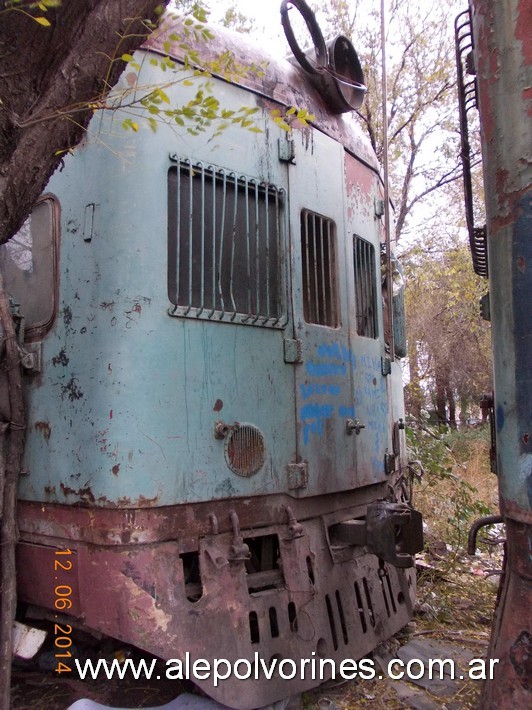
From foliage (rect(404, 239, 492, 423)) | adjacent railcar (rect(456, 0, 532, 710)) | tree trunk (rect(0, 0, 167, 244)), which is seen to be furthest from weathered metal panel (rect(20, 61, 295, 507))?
foliage (rect(404, 239, 492, 423))

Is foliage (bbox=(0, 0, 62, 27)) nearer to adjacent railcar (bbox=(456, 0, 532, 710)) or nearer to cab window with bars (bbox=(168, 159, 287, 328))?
cab window with bars (bbox=(168, 159, 287, 328))

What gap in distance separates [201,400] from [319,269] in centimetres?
128

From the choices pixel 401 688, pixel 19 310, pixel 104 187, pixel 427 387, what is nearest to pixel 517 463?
pixel 401 688

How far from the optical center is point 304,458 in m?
3.35

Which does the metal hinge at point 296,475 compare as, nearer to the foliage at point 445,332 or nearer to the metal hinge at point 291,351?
the metal hinge at point 291,351

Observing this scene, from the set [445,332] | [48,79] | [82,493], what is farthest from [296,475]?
[445,332]

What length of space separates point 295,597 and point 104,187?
2323mm

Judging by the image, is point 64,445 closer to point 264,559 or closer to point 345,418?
point 264,559

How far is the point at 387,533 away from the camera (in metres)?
3.35

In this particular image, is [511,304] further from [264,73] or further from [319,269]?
[264,73]

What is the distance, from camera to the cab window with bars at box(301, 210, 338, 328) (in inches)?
142

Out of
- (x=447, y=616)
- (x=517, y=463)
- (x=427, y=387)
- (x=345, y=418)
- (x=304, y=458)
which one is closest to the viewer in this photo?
(x=517, y=463)

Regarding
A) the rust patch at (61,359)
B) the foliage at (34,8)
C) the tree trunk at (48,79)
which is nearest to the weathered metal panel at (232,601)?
the rust patch at (61,359)

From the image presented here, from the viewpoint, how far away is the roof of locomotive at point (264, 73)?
3141mm
